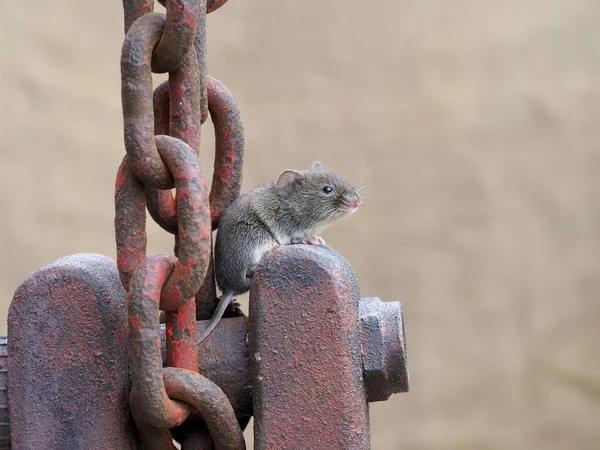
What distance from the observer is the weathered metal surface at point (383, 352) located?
0.76m

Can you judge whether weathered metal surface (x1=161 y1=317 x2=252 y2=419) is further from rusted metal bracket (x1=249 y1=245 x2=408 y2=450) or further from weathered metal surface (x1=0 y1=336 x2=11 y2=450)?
weathered metal surface (x1=0 y1=336 x2=11 y2=450)

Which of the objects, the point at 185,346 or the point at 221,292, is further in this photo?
the point at 221,292

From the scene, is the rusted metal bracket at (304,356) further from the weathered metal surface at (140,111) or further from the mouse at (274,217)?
the mouse at (274,217)

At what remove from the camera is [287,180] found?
1.34 m

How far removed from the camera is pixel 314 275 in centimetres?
72

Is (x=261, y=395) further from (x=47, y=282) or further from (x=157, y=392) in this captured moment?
(x=47, y=282)

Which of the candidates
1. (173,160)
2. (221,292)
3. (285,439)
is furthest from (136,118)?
(221,292)

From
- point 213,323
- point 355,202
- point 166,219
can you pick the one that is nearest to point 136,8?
point 166,219

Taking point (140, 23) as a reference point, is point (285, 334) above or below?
below

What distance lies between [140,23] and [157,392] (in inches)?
11.1

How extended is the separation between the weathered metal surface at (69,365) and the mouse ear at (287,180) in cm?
60

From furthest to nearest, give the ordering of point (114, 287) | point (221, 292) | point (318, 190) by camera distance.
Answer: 1. point (318, 190)
2. point (221, 292)
3. point (114, 287)

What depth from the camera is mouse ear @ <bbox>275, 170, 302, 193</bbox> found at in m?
1.32

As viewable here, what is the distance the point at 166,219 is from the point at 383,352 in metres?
0.22
